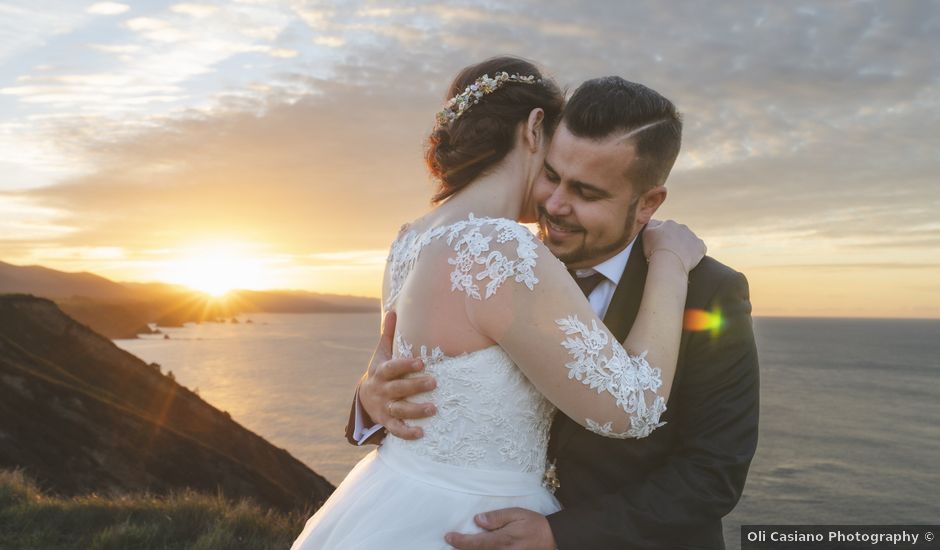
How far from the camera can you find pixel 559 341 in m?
2.44

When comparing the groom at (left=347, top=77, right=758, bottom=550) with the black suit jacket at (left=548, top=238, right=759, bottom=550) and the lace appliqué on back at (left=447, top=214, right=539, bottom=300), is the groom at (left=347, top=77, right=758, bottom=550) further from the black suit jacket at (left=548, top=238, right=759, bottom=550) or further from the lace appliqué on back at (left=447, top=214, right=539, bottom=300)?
the lace appliqué on back at (left=447, top=214, right=539, bottom=300)

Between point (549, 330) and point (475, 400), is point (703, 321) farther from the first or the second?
point (475, 400)

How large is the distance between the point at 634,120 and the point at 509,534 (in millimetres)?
1779

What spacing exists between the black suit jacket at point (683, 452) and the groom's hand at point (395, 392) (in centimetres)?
63

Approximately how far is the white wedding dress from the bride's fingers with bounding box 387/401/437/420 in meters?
0.04

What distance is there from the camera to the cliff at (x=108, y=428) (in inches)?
404

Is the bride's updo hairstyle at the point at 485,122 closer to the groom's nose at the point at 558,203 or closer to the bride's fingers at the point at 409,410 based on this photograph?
the groom's nose at the point at 558,203

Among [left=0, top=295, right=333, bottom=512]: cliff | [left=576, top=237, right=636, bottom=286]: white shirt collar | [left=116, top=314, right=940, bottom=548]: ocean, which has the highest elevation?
[left=576, top=237, right=636, bottom=286]: white shirt collar

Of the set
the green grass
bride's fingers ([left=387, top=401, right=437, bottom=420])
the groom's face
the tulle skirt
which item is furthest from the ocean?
the groom's face

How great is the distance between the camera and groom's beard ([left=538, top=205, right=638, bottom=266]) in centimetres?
317

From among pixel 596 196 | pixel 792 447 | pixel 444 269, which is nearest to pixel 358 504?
pixel 444 269

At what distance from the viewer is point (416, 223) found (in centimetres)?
299

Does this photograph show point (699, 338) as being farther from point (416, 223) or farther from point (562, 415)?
point (416, 223)

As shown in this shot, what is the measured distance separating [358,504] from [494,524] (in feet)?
1.85
